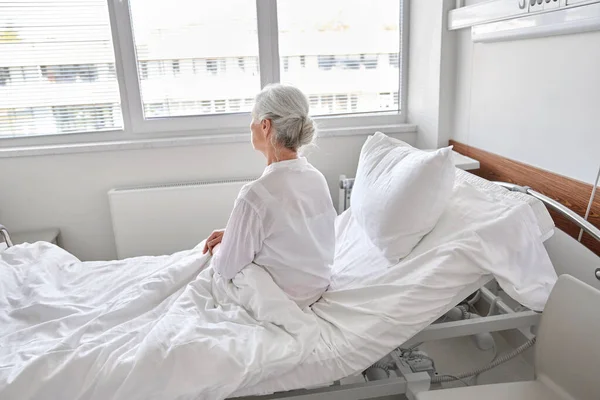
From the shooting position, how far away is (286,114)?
1477 mm

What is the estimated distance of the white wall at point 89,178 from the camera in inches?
95.1

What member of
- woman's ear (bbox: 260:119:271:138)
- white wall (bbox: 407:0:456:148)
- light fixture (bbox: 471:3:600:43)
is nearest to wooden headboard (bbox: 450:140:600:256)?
white wall (bbox: 407:0:456:148)

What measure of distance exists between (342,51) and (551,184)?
1.42 m

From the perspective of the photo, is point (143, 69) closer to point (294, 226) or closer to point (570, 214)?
point (294, 226)

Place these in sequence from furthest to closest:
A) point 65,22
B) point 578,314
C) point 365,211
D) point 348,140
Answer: point 348,140 < point 65,22 < point 365,211 < point 578,314

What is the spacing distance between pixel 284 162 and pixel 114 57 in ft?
4.88

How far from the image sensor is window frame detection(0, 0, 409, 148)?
2426 mm

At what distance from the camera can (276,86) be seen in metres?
1.52

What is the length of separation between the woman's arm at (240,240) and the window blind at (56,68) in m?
1.44

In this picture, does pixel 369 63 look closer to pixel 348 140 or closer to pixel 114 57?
pixel 348 140

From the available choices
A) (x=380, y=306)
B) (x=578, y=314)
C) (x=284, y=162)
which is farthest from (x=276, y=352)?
(x=578, y=314)

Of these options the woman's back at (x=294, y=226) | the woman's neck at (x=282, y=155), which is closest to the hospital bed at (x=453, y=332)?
the woman's back at (x=294, y=226)

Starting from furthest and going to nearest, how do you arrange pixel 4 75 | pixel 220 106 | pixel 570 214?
pixel 220 106, pixel 4 75, pixel 570 214

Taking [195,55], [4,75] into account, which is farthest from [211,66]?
[4,75]
